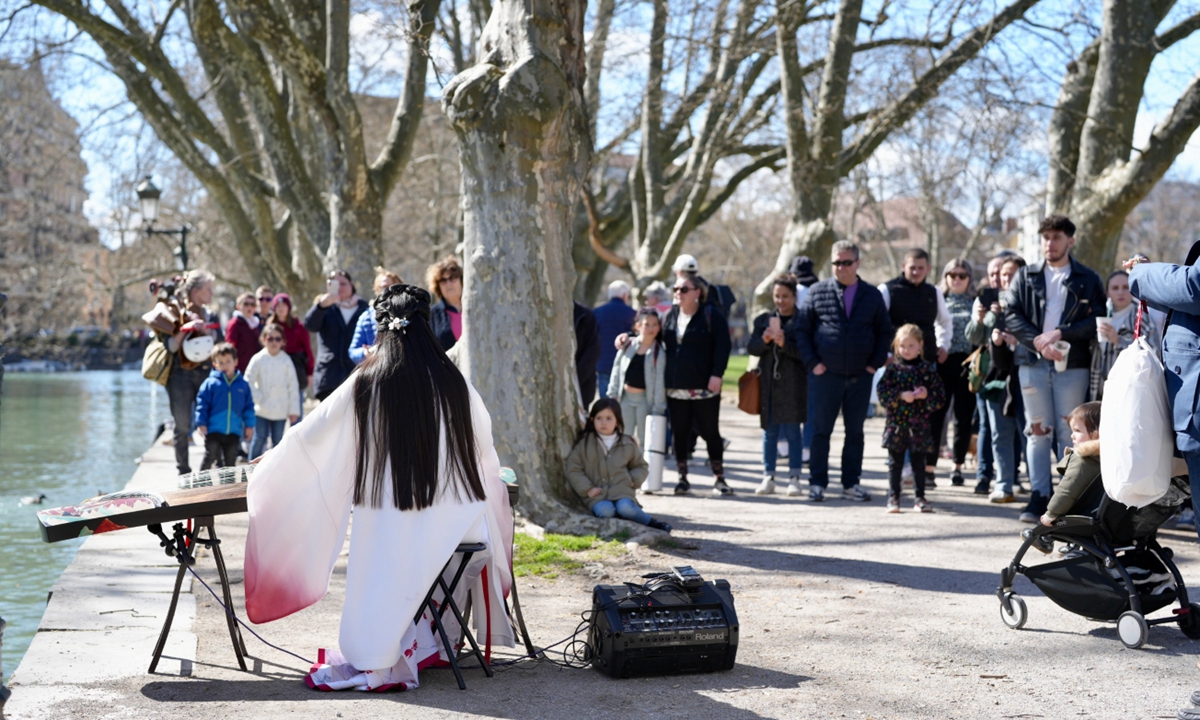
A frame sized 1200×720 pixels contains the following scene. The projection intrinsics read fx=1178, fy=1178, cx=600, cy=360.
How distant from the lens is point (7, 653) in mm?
6070

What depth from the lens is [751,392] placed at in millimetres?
11047

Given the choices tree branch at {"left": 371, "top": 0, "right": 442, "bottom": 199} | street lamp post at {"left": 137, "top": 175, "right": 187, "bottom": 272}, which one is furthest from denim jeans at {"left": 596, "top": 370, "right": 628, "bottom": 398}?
street lamp post at {"left": 137, "top": 175, "right": 187, "bottom": 272}

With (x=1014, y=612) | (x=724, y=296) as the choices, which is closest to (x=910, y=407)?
(x=724, y=296)

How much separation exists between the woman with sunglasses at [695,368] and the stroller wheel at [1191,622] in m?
Result: 5.25

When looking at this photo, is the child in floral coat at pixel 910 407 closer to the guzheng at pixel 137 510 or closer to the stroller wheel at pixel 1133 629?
the stroller wheel at pixel 1133 629

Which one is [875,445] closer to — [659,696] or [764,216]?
[659,696]

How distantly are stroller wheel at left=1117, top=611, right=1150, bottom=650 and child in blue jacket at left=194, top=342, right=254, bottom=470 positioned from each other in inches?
305

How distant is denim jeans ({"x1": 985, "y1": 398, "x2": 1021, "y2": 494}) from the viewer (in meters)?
9.94

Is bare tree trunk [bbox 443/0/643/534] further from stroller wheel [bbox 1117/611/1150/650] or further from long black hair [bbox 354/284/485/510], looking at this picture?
stroller wheel [bbox 1117/611/1150/650]

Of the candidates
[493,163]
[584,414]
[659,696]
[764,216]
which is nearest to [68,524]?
[659,696]

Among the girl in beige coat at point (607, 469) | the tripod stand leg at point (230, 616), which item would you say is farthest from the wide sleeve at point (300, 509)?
the girl in beige coat at point (607, 469)

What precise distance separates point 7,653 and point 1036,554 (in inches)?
243

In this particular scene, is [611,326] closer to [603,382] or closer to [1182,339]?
[603,382]

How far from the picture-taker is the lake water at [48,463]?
7.42 meters
